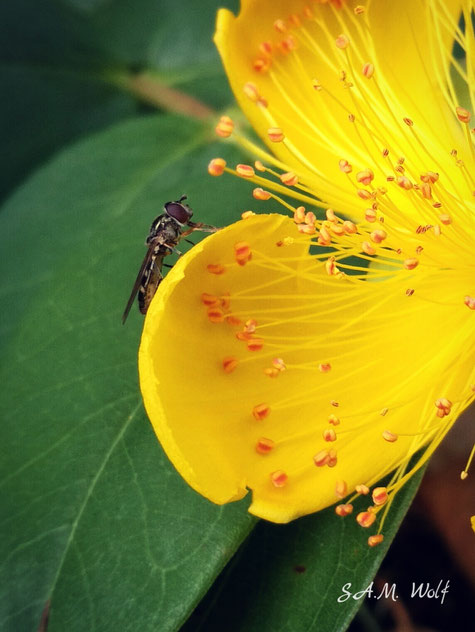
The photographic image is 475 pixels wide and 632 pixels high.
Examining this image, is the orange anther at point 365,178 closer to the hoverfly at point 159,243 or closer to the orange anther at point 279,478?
the hoverfly at point 159,243

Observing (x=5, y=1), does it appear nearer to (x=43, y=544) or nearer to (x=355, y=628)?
(x=43, y=544)

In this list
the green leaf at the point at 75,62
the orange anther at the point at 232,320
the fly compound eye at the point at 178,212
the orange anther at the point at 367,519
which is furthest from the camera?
the green leaf at the point at 75,62

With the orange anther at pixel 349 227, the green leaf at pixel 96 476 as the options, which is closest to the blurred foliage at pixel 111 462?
the green leaf at pixel 96 476

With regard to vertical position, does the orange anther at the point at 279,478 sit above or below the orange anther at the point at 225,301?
below

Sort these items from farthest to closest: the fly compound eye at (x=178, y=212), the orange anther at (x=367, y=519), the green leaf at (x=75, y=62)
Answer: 1. the green leaf at (x=75, y=62)
2. the fly compound eye at (x=178, y=212)
3. the orange anther at (x=367, y=519)

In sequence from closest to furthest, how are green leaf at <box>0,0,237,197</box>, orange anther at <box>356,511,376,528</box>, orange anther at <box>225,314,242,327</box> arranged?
orange anther at <box>356,511,376,528</box> < orange anther at <box>225,314,242,327</box> < green leaf at <box>0,0,237,197</box>

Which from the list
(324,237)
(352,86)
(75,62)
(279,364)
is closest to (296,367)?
(279,364)

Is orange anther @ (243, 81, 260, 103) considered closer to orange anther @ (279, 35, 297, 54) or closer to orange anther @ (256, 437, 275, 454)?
orange anther @ (279, 35, 297, 54)

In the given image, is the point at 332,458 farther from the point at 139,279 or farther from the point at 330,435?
the point at 139,279

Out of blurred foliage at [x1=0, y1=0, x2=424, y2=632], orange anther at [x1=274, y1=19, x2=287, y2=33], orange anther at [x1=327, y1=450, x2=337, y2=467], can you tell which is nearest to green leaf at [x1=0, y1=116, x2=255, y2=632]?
blurred foliage at [x1=0, y1=0, x2=424, y2=632]
